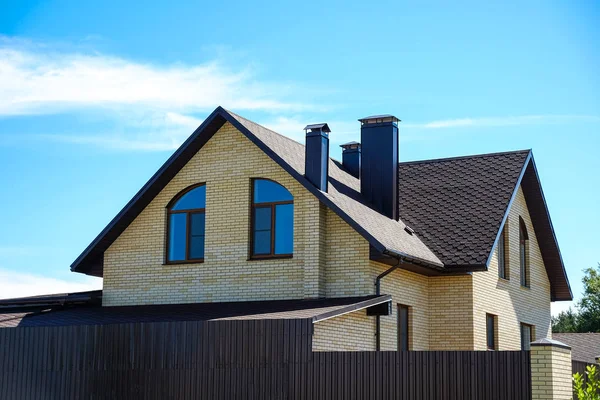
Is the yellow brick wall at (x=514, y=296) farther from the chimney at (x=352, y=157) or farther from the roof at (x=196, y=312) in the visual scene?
the chimney at (x=352, y=157)

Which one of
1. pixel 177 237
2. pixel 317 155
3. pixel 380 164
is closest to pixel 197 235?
pixel 177 237

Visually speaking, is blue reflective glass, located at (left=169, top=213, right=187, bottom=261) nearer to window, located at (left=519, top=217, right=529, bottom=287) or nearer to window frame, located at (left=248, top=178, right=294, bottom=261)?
window frame, located at (left=248, top=178, right=294, bottom=261)

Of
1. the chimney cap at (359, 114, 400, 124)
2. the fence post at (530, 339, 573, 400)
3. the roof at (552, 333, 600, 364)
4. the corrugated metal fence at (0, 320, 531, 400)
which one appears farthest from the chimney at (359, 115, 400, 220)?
the roof at (552, 333, 600, 364)

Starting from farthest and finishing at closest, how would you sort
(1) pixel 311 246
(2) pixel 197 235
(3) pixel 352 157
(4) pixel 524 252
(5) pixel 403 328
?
(4) pixel 524 252
(3) pixel 352 157
(2) pixel 197 235
(5) pixel 403 328
(1) pixel 311 246

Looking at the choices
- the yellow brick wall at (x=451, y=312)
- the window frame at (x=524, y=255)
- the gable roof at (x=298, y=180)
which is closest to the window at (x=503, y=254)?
the window frame at (x=524, y=255)

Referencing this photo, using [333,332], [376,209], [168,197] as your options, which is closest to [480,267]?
[376,209]

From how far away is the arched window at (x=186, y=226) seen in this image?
64.8 feet

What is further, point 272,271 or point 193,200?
point 193,200

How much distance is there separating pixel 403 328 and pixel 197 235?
189 inches

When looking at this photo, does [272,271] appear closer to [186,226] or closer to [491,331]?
[186,226]

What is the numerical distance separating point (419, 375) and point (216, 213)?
752 cm

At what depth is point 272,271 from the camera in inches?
730

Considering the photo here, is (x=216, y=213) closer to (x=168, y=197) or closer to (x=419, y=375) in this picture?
(x=168, y=197)

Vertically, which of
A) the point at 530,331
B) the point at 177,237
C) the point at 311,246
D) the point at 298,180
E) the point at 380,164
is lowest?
the point at 530,331
